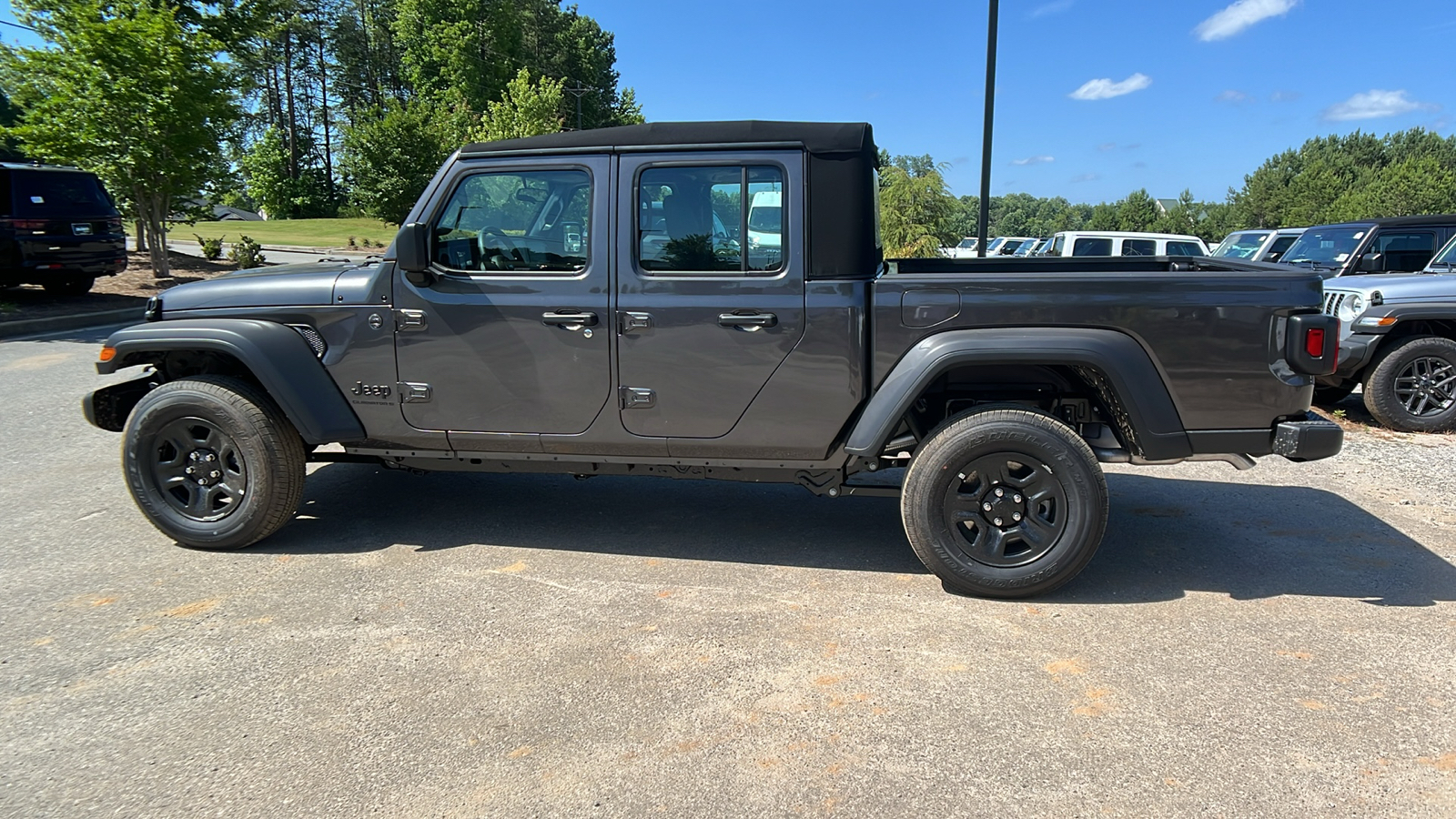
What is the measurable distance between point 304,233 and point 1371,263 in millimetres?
40317

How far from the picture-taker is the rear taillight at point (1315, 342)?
3.58 meters

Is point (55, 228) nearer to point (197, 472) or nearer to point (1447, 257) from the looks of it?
point (197, 472)

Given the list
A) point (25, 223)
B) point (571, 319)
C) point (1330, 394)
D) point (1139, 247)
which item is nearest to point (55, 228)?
point (25, 223)

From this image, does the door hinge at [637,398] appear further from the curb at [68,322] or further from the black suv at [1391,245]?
the curb at [68,322]

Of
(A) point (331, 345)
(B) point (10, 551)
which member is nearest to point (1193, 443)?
(A) point (331, 345)

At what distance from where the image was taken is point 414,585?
4.08 metres

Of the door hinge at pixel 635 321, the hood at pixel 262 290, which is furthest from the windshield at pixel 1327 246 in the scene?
the hood at pixel 262 290

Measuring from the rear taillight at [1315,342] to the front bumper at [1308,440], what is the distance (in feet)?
0.99

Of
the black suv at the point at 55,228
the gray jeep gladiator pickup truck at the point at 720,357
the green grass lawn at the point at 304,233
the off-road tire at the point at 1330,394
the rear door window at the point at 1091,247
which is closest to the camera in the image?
the gray jeep gladiator pickup truck at the point at 720,357

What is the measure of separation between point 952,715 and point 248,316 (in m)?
3.68

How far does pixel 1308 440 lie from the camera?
3646mm

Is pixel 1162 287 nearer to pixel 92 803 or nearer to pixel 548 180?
pixel 548 180

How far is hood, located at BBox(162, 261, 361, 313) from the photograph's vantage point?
4.31m

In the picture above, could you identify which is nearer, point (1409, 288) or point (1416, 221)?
point (1409, 288)
